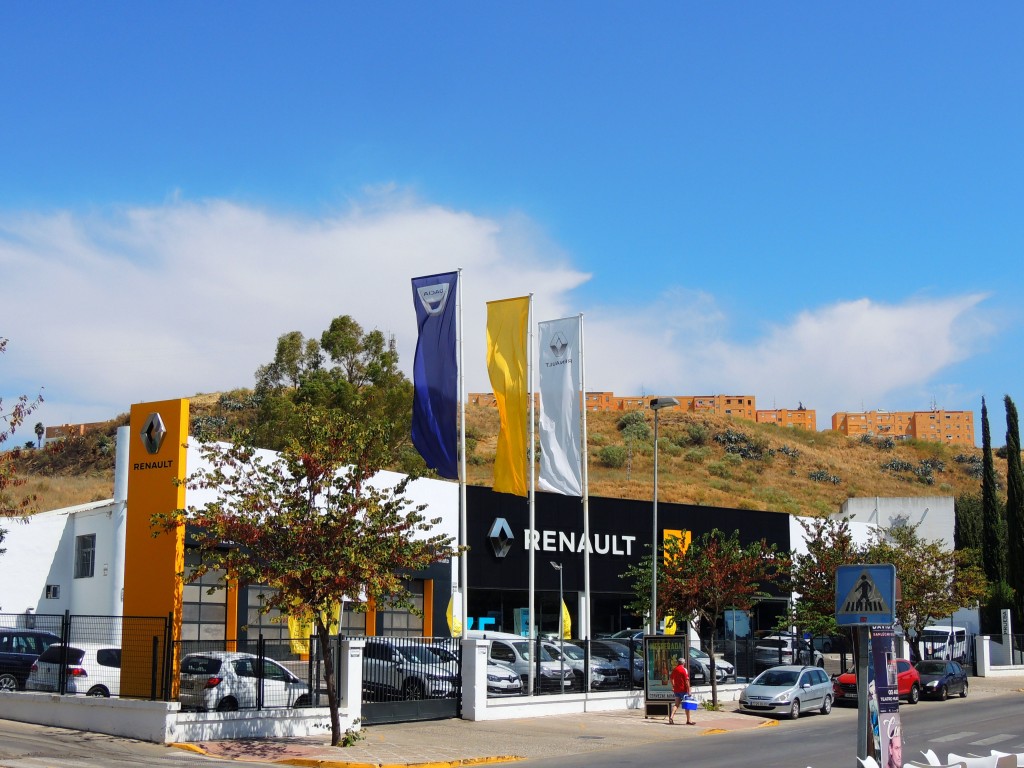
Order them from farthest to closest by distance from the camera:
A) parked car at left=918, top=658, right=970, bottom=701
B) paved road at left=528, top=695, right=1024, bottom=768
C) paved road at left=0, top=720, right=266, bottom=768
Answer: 1. parked car at left=918, top=658, right=970, bottom=701
2. paved road at left=528, top=695, right=1024, bottom=768
3. paved road at left=0, top=720, right=266, bottom=768

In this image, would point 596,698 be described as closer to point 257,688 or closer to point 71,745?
point 257,688

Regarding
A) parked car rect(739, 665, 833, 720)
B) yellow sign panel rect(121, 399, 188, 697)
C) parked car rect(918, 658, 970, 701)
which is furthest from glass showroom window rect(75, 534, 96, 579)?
parked car rect(918, 658, 970, 701)

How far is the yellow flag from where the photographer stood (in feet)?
99.0

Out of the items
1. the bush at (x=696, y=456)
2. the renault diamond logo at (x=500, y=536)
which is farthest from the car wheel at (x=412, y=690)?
the bush at (x=696, y=456)

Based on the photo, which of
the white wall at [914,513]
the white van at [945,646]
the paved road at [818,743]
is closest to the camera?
the paved road at [818,743]

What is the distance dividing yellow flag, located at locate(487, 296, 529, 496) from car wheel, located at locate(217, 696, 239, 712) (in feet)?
34.2

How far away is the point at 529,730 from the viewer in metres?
24.7

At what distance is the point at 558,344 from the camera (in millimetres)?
31969

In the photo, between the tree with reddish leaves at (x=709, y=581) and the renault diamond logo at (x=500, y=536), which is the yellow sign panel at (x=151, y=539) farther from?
the renault diamond logo at (x=500, y=536)

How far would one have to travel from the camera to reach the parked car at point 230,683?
21219 mm

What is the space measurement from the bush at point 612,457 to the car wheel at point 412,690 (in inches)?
Result: 2890

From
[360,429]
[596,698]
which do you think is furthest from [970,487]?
[360,429]

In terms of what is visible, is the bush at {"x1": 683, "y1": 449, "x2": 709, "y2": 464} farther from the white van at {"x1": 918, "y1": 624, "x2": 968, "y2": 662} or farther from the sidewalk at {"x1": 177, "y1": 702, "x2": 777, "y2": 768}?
the sidewalk at {"x1": 177, "y1": 702, "x2": 777, "y2": 768}

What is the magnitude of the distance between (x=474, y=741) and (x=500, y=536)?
1899 centimetres
